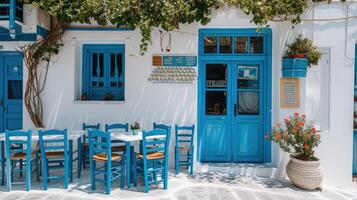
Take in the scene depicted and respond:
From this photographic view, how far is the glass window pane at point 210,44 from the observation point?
643 cm

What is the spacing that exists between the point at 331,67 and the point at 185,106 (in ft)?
10.2

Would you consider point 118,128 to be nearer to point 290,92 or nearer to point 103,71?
point 103,71

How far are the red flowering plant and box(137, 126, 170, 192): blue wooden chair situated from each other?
2.13m

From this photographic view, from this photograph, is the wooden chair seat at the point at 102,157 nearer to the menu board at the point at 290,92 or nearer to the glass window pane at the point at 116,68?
the glass window pane at the point at 116,68

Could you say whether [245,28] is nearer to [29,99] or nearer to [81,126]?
[81,126]

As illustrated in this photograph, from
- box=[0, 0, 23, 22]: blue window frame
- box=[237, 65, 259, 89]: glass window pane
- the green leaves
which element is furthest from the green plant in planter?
box=[0, 0, 23, 22]: blue window frame

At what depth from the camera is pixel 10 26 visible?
5.54m

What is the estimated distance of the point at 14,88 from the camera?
22.0 ft

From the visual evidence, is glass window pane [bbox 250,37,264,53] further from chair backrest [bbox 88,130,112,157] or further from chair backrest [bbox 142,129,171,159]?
chair backrest [bbox 88,130,112,157]

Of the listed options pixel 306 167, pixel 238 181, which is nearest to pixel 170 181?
pixel 238 181

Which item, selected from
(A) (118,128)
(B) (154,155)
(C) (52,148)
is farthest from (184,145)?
(C) (52,148)

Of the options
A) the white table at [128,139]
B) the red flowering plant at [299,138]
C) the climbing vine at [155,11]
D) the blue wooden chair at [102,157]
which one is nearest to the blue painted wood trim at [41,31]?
the climbing vine at [155,11]

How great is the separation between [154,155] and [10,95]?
4.03 metres

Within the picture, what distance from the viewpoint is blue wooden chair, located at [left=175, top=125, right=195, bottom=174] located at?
233 inches
